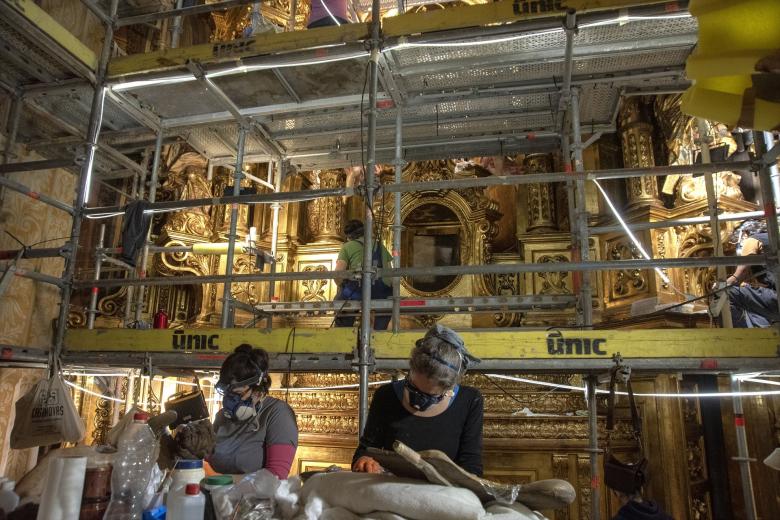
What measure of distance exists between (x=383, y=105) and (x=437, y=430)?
356cm

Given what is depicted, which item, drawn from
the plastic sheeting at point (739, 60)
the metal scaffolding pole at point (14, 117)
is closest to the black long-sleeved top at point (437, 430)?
the plastic sheeting at point (739, 60)

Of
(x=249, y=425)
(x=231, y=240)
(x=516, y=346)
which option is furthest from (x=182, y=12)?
(x=516, y=346)

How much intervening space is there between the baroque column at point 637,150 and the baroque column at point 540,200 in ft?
3.44

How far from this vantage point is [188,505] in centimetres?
160

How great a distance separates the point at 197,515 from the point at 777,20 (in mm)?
1944

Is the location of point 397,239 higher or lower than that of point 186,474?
higher

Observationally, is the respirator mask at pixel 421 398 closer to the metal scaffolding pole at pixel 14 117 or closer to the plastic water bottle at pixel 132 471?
the plastic water bottle at pixel 132 471

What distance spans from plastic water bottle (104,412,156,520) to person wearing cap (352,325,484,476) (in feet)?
3.05

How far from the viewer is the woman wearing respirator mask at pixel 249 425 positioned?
302 cm

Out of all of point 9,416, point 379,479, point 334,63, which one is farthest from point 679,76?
point 9,416

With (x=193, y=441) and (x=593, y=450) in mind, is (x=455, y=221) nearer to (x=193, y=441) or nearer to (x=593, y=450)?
(x=593, y=450)

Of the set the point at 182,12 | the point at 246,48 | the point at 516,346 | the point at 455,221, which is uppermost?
the point at 182,12

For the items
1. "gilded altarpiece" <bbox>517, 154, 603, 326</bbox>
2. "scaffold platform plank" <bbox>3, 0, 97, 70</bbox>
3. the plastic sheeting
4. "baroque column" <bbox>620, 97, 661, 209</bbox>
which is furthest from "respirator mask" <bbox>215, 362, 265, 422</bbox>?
"baroque column" <bbox>620, 97, 661, 209</bbox>

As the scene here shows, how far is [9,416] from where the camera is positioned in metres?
5.41
